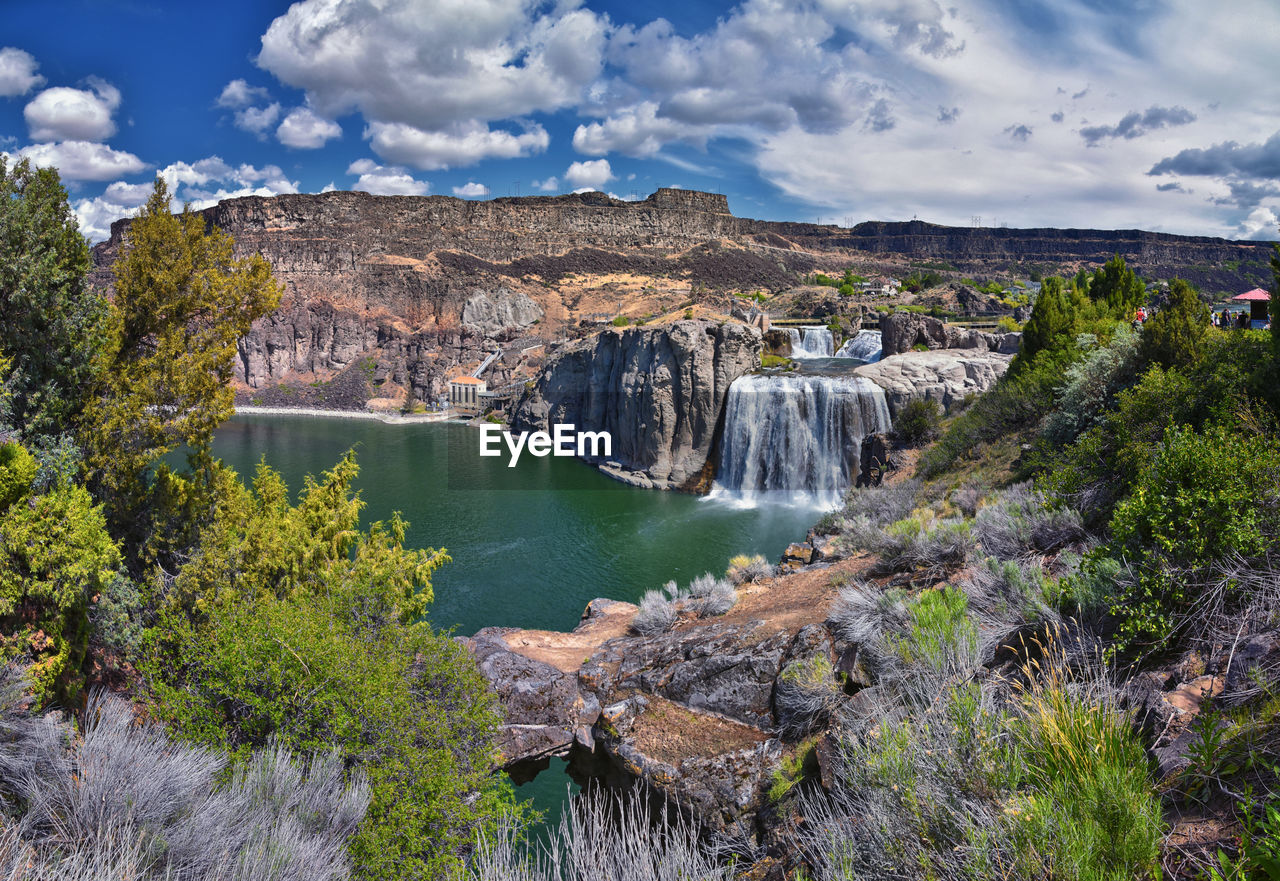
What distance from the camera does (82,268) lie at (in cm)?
846

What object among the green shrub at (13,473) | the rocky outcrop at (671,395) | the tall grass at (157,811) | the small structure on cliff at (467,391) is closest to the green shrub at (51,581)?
the green shrub at (13,473)

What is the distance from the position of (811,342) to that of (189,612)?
37406 mm

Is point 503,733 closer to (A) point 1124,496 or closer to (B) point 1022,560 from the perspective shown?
(B) point 1022,560

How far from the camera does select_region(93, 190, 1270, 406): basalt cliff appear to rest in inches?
2702

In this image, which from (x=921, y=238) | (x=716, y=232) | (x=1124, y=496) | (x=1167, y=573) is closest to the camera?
(x=1167, y=573)

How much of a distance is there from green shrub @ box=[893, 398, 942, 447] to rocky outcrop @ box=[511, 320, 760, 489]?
43.2 ft

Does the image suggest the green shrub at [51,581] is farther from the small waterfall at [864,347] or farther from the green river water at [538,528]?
the small waterfall at [864,347]

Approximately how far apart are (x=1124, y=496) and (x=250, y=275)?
11.6 metres

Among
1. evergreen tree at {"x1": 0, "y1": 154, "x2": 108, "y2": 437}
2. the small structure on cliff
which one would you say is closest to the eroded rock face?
the small structure on cliff

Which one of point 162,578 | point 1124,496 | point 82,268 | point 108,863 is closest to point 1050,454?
point 1124,496

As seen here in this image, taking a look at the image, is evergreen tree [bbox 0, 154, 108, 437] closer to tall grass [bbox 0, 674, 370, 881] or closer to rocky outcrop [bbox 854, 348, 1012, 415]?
tall grass [bbox 0, 674, 370, 881]

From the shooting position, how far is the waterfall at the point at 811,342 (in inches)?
1602

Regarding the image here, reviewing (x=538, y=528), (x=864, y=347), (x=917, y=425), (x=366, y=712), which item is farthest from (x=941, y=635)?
(x=864, y=347)

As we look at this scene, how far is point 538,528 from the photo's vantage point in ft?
86.2
